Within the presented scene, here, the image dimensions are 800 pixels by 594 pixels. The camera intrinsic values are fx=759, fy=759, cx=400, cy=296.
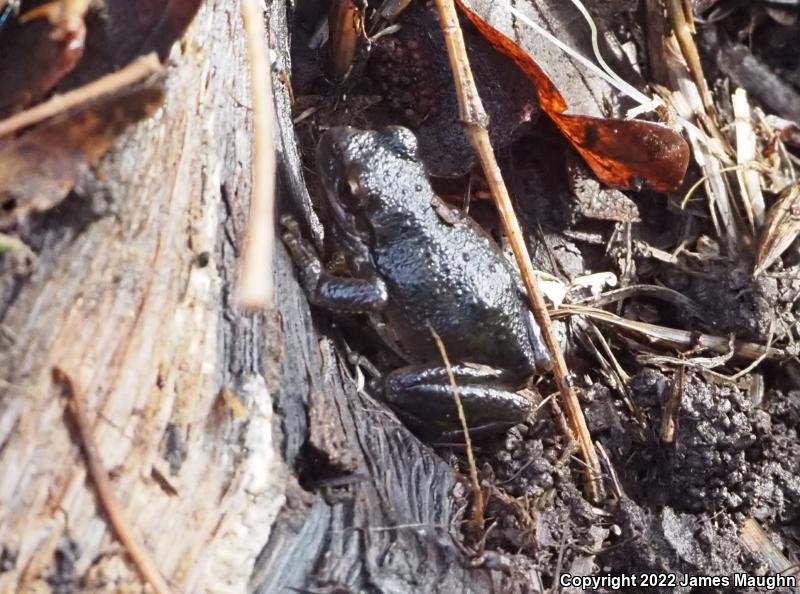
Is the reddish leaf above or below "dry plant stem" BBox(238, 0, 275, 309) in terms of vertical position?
below

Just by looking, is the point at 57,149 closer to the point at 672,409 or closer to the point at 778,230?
the point at 672,409

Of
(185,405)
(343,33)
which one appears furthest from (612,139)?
(185,405)

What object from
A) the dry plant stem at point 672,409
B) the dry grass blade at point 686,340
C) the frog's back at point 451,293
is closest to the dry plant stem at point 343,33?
the frog's back at point 451,293

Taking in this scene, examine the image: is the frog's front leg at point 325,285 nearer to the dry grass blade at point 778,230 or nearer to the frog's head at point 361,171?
the frog's head at point 361,171

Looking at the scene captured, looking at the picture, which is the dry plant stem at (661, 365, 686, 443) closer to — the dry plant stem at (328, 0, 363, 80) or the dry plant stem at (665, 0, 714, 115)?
the dry plant stem at (665, 0, 714, 115)

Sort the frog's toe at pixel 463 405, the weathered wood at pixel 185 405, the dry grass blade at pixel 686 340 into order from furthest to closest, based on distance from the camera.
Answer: the dry grass blade at pixel 686 340
the frog's toe at pixel 463 405
the weathered wood at pixel 185 405

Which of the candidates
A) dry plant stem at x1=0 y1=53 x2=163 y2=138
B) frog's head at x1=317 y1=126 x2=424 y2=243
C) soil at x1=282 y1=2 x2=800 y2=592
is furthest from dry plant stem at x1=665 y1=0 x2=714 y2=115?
dry plant stem at x1=0 y1=53 x2=163 y2=138
